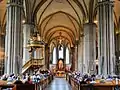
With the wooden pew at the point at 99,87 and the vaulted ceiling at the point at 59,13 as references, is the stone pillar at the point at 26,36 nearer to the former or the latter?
the vaulted ceiling at the point at 59,13

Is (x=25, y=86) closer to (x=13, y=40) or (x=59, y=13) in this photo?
(x=13, y=40)

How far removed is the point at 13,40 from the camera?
1619 cm

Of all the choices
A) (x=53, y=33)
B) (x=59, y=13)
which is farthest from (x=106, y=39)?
(x=53, y=33)

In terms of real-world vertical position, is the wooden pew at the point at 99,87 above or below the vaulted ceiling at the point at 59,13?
below

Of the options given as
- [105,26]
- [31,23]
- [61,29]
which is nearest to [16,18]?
[105,26]

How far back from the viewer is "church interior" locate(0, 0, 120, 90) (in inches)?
520

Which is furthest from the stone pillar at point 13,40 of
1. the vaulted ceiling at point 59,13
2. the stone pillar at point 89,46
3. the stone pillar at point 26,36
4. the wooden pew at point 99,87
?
the stone pillar at point 89,46

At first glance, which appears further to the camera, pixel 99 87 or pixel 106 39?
pixel 106 39

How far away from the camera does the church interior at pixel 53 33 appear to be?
13.2 metres

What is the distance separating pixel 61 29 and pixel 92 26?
17.0 m

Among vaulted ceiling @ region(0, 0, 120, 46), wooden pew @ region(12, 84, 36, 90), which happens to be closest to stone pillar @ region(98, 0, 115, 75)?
vaulted ceiling @ region(0, 0, 120, 46)

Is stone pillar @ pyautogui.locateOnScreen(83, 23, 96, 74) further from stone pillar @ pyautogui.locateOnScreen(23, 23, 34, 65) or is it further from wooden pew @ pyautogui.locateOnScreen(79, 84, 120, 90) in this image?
wooden pew @ pyautogui.locateOnScreen(79, 84, 120, 90)

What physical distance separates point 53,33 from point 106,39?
2748 centimetres

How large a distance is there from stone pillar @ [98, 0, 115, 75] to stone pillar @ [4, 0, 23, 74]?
505 cm
